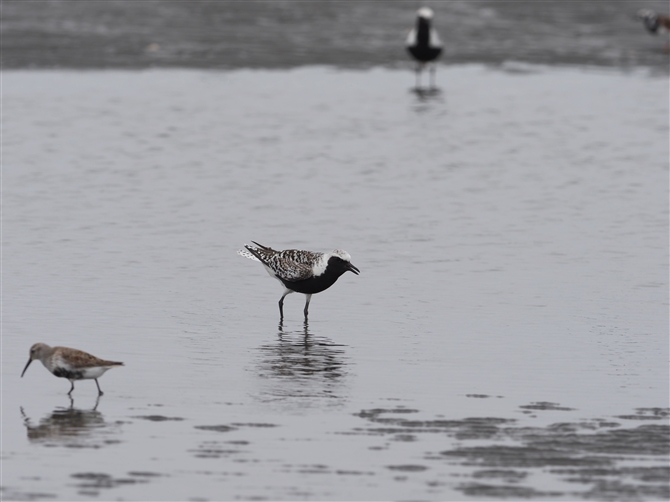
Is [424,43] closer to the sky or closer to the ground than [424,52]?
closer to the sky

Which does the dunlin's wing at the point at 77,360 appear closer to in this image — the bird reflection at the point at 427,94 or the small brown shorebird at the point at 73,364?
the small brown shorebird at the point at 73,364

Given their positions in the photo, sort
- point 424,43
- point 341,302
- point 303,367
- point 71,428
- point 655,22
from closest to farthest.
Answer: point 71,428 < point 303,367 < point 341,302 < point 424,43 < point 655,22

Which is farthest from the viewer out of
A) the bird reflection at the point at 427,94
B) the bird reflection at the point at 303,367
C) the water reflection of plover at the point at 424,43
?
the water reflection of plover at the point at 424,43

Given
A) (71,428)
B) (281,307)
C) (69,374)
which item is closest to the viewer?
(71,428)

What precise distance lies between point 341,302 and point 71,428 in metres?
5.42

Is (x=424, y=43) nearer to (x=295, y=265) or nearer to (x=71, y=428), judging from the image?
(x=295, y=265)

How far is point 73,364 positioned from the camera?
1112 cm

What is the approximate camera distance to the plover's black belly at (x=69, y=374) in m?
11.2

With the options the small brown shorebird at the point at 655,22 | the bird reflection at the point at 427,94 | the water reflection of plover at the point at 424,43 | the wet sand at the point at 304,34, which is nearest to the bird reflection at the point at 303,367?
the bird reflection at the point at 427,94

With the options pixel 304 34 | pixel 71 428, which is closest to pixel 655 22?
pixel 304 34

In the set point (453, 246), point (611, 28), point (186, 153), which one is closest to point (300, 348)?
point (453, 246)

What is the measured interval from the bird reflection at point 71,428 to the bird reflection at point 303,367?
1487mm

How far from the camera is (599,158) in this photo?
2609cm

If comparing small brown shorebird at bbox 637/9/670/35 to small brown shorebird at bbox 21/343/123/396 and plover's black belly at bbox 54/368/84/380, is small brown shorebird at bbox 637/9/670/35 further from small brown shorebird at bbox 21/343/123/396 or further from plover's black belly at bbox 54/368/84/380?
plover's black belly at bbox 54/368/84/380
